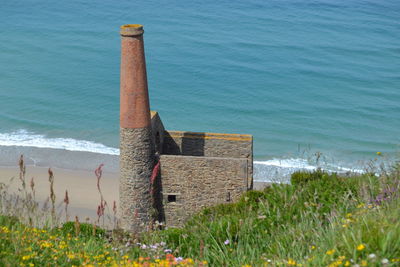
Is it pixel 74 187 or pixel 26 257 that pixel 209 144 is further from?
pixel 26 257

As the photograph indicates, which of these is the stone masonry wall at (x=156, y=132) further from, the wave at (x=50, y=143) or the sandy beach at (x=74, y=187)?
the wave at (x=50, y=143)

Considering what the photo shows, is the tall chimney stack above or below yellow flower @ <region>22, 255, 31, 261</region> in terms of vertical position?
above

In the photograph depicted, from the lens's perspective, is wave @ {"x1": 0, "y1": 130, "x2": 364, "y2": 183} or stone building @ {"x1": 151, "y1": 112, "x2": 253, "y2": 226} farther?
wave @ {"x1": 0, "y1": 130, "x2": 364, "y2": 183}

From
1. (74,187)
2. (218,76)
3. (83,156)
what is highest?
(218,76)

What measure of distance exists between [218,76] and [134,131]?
3819 cm

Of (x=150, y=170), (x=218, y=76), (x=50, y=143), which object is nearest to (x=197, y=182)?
(x=150, y=170)

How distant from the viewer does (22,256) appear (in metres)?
8.24

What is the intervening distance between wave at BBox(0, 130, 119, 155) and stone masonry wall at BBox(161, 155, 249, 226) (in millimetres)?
18691

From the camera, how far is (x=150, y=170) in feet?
71.3

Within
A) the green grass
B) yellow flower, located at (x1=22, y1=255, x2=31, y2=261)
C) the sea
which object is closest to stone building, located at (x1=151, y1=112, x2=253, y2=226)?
the green grass

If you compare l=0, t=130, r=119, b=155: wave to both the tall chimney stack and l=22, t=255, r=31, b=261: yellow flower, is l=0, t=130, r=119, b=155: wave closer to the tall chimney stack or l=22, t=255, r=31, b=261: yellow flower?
the tall chimney stack

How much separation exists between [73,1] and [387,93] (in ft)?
166

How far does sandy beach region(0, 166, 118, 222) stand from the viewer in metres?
30.5

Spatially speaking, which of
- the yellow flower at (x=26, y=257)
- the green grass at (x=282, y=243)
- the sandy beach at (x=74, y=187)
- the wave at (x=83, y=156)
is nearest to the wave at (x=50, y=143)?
the wave at (x=83, y=156)
